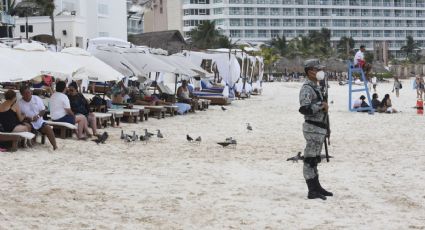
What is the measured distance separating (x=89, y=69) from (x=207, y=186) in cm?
815

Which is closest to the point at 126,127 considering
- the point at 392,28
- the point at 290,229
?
the point at 290,229

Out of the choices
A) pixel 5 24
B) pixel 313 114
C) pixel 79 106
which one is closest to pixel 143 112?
pixel 79 106

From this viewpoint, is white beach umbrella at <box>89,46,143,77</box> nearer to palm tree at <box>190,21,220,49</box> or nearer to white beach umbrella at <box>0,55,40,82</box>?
white beach umbrella at <box>0,55,40,82</box>

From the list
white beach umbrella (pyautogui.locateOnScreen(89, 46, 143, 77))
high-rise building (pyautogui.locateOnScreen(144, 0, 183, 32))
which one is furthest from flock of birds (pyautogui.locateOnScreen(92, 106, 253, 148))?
high-rise building (pyautogui.locateOnScreen(144, 0, 183, 32))

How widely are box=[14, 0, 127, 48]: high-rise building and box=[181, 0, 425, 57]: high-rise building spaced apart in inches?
1760

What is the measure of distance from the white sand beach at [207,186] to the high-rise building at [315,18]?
95156mm

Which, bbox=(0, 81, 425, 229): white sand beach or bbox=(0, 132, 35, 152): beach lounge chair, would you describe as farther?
bbox=(0, 132, 35, 152): beach lounge chair

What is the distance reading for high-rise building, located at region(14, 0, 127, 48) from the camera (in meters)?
54.1

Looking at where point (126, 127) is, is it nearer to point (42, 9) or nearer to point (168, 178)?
point (168, 178)

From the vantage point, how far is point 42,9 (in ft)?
185

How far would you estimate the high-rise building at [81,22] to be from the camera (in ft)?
177

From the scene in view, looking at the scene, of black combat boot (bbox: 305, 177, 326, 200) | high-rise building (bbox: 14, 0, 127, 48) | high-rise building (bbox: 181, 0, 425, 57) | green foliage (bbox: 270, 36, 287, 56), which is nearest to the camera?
black combat boot (bbox: 305, 177, 326, 200)

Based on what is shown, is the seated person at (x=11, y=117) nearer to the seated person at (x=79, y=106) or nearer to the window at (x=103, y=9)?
the seated person at (x=79, y=106)

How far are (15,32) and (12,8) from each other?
3.64m
